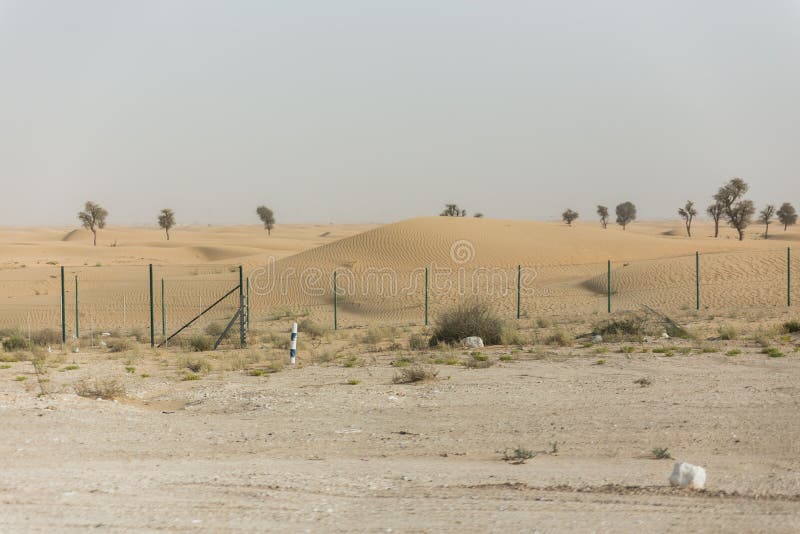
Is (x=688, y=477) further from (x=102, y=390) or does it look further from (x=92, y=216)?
(x=92, y=216)

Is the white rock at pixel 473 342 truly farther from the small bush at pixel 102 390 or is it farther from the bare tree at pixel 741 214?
the bare tree at pixel 741 214

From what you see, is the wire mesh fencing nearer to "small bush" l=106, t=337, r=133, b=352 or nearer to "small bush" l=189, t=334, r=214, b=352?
"small bush" l=106, t=337, r=133, b=352

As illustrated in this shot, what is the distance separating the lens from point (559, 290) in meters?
44.1

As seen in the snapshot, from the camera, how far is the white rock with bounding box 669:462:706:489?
8766 millimetres

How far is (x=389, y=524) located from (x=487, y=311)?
19428mm

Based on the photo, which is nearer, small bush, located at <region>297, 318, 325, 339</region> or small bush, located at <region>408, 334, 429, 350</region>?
small bush, located at <region>408, 334, 429, 350</region>

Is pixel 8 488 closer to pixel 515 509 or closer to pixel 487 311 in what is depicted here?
pixel 515 509

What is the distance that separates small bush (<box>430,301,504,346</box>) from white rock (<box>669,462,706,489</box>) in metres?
16.8

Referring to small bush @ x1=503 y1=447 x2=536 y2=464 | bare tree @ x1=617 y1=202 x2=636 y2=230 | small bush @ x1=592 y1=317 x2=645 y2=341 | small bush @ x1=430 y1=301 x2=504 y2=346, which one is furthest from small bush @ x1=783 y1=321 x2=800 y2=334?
bare tree @ x1=617 y1=202 x2=636 y2=230

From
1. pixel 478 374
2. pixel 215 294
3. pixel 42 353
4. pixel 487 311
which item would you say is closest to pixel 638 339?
pixel 487 311

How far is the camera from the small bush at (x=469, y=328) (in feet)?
84.8

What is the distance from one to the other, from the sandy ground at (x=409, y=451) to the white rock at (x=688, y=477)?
14cm

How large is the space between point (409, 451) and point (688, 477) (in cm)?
367

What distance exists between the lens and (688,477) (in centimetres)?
879
